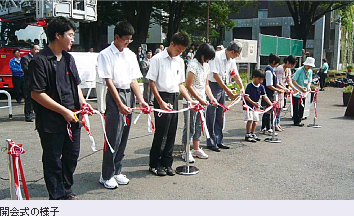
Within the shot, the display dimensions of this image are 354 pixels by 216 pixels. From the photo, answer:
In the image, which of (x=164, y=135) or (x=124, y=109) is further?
(x=164, y=135)

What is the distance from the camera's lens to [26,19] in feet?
43.4

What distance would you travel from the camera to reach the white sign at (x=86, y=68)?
11189 millimetres

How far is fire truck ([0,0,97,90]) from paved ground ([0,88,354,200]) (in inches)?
193

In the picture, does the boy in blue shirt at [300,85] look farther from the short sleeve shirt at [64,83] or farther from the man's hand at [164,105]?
the short sleeve shirt at [64,83]

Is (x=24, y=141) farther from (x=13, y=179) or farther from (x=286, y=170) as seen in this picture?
(x=286, y=170)

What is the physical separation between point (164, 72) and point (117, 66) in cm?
78

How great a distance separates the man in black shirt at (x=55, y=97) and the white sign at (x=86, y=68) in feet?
25.2

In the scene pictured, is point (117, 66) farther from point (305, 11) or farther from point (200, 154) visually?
point (305, 11)

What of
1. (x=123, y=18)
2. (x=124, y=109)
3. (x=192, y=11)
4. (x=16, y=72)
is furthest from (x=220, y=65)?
(x=123, y=18)

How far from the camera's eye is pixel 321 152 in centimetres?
651

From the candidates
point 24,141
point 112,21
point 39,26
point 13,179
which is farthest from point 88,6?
point 112,21

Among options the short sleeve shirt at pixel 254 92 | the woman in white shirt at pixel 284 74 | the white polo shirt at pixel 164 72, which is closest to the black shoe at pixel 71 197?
the white polo shirt at pixel 164 72

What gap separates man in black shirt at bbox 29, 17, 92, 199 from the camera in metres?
3.44

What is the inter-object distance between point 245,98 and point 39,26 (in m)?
9.58
